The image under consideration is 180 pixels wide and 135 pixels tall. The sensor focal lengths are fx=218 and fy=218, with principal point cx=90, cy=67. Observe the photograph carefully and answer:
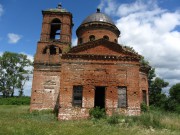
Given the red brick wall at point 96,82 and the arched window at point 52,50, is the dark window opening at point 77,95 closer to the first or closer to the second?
the red brick wall at point 96,82

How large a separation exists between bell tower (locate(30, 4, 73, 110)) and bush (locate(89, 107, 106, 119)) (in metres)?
7.36

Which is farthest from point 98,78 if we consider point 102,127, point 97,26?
point 97,26

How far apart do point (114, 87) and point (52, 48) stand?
10272 millimetres

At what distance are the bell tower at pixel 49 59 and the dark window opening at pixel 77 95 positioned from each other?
6.40 metres

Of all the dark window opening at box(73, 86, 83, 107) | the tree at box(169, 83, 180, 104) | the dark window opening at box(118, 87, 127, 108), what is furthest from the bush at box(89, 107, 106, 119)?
the tree at box(169, 83, 180, 104)

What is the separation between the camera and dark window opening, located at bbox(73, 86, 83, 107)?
16891 millimetres

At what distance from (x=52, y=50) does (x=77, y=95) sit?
931 centimetres

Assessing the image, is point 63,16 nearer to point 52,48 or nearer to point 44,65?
point 52,48

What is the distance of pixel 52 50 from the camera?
24.7 metres

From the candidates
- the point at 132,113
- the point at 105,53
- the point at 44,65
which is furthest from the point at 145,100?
the point at 44,65

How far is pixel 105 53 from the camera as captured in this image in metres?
18.1

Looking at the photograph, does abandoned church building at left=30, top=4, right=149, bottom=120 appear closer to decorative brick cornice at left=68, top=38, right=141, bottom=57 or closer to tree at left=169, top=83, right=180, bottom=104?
decorative brick cornice at left=68, top=38, right=141, bottom=57

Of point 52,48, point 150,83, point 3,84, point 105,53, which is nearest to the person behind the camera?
point 105,53

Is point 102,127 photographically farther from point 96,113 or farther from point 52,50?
point 52,50
